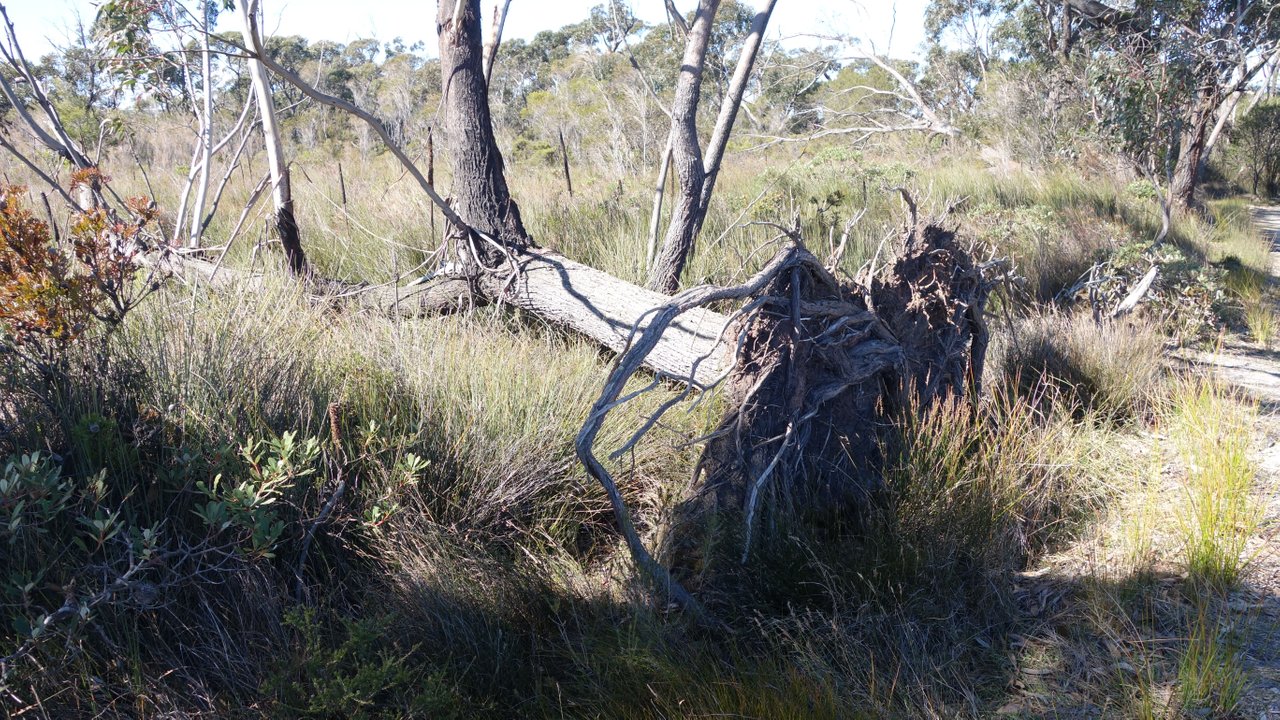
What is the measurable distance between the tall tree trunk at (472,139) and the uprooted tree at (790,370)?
103 cm

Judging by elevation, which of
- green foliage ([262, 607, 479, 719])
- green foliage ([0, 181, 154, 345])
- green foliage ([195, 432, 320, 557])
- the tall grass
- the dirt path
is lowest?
the dirt path

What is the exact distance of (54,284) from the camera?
2973 millimetres

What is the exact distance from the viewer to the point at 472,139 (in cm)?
585

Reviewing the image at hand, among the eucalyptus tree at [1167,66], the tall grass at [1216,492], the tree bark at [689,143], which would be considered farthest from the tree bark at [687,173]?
the eucalyptus tree at [1167,66]

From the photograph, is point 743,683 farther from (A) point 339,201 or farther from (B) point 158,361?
(A) point 339,201

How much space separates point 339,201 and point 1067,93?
11767mm

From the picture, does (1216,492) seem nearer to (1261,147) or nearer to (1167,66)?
(1167,66)

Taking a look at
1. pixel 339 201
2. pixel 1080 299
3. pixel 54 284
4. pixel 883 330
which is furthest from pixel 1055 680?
pixel 339 201

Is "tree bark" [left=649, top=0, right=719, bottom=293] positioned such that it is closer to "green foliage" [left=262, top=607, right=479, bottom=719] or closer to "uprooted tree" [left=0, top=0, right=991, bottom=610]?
"uprooted tree" [left=0, top=0, right=991, bottom=610]

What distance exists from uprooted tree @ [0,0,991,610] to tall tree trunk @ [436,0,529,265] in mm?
1032

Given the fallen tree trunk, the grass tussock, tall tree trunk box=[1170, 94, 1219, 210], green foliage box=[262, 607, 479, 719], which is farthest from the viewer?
tall tree trunk box=[1170, 94, 1219, 210]

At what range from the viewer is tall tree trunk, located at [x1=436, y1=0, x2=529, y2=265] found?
5723 millimetres

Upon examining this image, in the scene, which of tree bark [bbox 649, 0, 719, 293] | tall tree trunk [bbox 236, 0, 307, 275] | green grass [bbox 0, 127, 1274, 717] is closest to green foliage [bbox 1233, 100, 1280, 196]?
tree bark [bbox 649, 0, 719, 293]

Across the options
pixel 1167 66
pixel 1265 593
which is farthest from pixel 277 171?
pixel 1167 66
